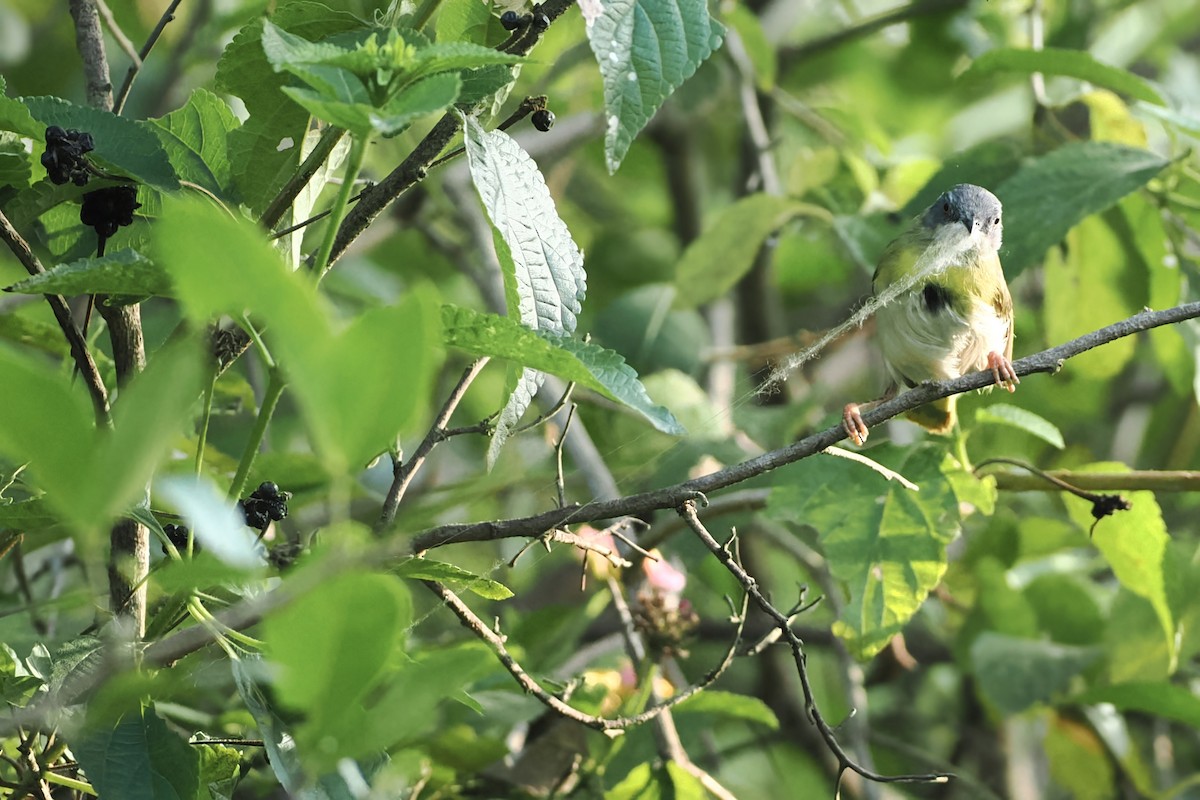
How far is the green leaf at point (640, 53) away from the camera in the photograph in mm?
1003

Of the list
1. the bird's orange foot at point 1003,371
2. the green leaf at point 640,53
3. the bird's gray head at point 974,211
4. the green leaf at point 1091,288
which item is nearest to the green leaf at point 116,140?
the green leaf at point 640,53

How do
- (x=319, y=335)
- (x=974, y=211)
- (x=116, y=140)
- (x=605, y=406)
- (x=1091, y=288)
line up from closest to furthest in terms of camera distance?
(x=319, y=335)
(x=116, y=140)
(x=974, y=211)
(x=1091, y=288)
(x=605, y=406)

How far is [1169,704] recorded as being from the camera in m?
1.68

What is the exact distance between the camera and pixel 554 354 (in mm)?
791

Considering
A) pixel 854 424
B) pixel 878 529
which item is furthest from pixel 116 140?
pixel 878 529

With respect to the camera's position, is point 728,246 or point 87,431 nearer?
point 87,431

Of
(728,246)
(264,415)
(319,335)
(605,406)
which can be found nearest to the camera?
(319,335)

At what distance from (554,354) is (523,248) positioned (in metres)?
0.16

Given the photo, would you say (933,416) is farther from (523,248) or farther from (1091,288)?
(523,248)

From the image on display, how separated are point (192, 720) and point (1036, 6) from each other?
6.41ft

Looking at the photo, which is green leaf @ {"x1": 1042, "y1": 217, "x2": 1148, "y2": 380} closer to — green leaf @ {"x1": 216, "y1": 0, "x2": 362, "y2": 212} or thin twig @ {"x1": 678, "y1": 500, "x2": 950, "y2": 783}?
thin twig @ {"x1": 678, "y1": 500, "x2": 950, "y2": 783}

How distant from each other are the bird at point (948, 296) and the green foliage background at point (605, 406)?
2.8 inches

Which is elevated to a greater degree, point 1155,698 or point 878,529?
point 878,529

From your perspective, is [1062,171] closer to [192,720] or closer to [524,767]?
[524,767]
